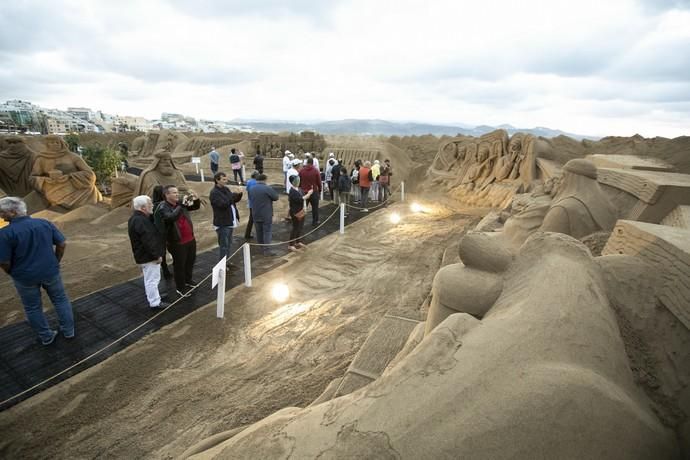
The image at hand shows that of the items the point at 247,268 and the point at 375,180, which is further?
the point at 375,180

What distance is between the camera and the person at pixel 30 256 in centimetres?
317

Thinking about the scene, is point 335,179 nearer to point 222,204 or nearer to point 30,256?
point 222,204

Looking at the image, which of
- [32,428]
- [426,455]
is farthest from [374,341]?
[32,428]

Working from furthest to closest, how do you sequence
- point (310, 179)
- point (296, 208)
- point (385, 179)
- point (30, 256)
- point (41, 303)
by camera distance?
1. point (385, 179)
2. point (310, 179)
3. point (296, 208)
4. point (41, 303)
5. point (30, 256)

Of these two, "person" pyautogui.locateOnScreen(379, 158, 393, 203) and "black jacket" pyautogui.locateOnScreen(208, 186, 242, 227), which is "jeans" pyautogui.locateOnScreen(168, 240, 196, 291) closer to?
"black jacket" pyautogui.locateOnScreen(208, 186, 242, 227)

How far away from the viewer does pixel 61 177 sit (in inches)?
329

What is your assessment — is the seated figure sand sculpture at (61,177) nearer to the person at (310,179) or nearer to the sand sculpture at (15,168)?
the sand sculpture at (15,168)

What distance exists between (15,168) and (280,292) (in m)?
9.22

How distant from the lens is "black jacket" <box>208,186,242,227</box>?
16.5 feet

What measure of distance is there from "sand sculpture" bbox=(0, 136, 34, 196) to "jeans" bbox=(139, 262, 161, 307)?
25.0ft

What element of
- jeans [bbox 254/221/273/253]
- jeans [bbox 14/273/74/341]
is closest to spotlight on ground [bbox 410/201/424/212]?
jeans [bbox 254/221/273/253]

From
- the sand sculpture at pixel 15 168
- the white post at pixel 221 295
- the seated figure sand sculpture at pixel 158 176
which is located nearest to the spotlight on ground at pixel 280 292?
the white post at pixel 221 295

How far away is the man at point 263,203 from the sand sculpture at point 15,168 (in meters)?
7.27

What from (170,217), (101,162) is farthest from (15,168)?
(170,217)
